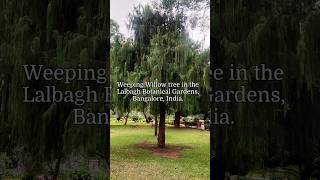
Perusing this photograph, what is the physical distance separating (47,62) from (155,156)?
1.46 m

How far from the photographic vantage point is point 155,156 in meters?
3.70

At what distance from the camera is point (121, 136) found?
369cm

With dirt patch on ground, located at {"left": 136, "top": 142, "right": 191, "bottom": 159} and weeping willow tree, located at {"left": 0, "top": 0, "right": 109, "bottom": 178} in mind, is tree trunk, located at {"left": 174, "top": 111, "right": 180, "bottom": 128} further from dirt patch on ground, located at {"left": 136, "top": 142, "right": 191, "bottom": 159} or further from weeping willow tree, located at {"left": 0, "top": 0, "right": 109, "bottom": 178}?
weeping willow tree, located at {"left": 0, "top": 0, "right": 109, "bottom": 178}

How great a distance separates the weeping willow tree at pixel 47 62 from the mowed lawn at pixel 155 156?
0.16 meters

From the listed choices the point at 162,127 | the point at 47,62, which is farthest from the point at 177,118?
the point at 47,62

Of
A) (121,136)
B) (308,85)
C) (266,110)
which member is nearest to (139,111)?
(121,136)

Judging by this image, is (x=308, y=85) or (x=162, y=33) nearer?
(x=308, y=85)

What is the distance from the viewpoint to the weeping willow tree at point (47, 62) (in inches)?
142

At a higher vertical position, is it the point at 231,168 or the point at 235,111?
the point at 235,111

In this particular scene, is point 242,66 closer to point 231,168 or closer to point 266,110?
point 266,110

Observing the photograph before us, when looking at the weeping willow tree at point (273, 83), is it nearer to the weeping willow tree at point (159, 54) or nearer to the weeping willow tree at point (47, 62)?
the weeping willow tree at point (159, 54)

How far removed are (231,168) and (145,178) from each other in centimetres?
88

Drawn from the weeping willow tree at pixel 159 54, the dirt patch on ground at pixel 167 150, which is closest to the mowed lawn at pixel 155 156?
the dirt patch on ground at pixel 167 150

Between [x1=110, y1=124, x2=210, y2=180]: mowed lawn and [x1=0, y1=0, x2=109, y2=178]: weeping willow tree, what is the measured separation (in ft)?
0.52
